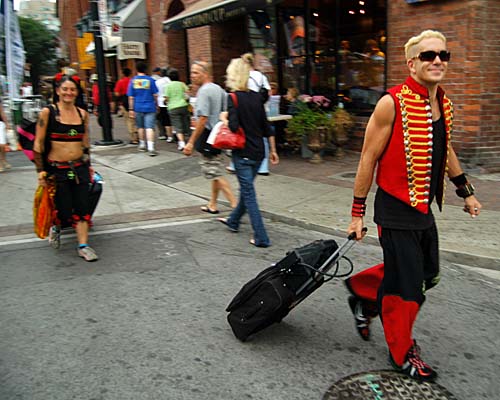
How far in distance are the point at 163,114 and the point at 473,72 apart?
7.50 m

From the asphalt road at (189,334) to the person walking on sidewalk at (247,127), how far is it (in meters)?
0.40

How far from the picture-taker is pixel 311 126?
→ 911 centimetres

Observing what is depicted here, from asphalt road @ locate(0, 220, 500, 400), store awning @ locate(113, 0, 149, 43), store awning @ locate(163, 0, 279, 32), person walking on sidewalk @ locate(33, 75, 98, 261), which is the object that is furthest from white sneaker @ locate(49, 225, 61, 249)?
store awning @ locate(113, 0, 149, 43)

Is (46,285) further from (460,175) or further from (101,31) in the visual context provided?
(101,31)

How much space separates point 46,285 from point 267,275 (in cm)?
224

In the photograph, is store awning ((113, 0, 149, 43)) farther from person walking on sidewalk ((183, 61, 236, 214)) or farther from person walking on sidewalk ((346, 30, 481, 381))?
person walking on sidewalk ((346, 30, 481, 381))

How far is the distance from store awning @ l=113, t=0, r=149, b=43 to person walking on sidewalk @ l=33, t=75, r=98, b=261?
43.6ft

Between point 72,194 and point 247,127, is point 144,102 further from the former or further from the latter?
point 247,127

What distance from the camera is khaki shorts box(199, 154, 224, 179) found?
6.36 meters

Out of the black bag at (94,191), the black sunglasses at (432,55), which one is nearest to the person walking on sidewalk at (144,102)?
the black bag at (94,191)

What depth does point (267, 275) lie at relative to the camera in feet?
11.2

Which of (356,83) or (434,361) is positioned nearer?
(434,361)

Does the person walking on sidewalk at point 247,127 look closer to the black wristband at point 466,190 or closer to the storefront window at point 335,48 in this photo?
the black wristband at point 466,190

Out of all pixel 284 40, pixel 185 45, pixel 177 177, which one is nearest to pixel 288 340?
pixel 177 177
